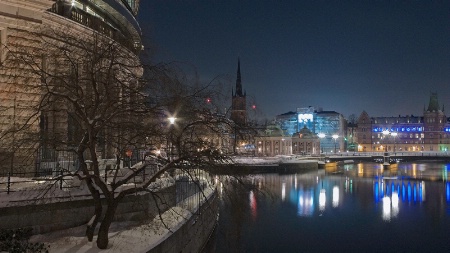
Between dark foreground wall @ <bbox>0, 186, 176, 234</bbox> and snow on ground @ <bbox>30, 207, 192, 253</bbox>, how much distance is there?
317 mm

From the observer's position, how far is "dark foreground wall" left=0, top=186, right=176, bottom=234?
50.2 ft

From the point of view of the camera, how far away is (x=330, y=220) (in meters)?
38.7

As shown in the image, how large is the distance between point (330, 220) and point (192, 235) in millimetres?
19517

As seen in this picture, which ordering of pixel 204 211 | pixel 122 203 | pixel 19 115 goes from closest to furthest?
pixel 122 203 → pixel 19 115 → pixel 204 211

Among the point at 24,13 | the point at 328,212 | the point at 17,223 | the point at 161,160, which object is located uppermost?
the point at 24,13

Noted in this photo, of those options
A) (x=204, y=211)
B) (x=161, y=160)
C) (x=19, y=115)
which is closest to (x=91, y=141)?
(x=161, y=160)

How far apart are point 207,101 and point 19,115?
36.4 ft

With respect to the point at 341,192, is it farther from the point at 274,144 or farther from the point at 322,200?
the point at 274,144

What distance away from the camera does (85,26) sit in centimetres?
3309

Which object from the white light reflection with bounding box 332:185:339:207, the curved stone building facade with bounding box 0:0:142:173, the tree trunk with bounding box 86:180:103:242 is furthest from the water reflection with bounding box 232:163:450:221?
the tree trunk with bounding box 86:180:103:242

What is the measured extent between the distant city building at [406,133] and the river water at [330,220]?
5364 inches

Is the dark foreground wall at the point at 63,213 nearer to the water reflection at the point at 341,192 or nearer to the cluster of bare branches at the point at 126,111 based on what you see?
the cluster of bare branches at the point at 126,111

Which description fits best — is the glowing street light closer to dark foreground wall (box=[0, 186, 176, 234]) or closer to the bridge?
dark foreground wall (box=[0, 186, 176, 234])

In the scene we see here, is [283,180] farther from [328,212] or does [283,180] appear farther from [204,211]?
[204,211]
